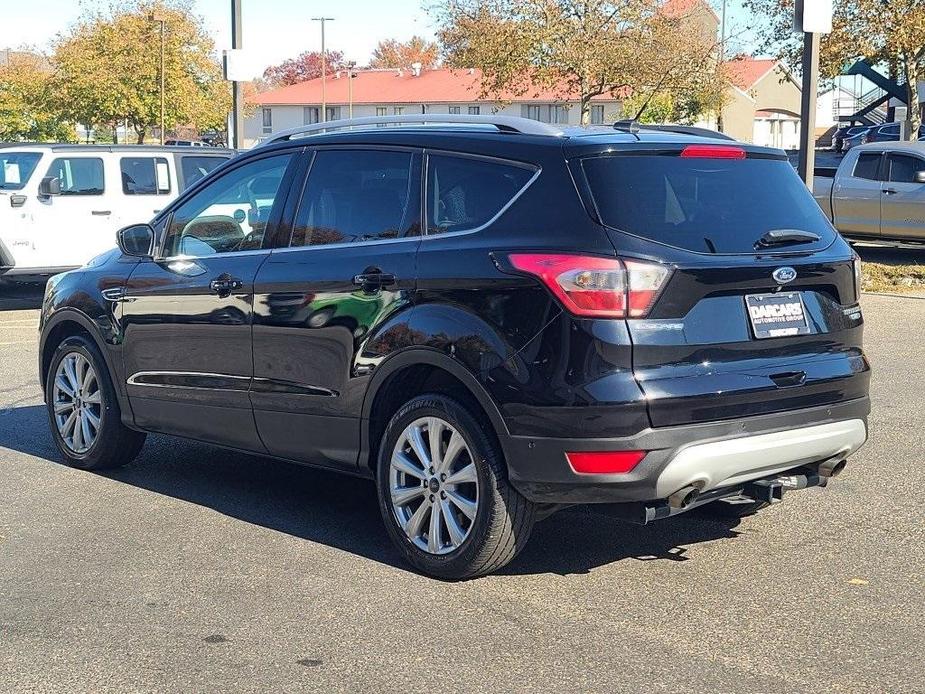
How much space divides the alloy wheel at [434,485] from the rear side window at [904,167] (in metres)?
16.2

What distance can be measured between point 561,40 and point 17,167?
811 inches

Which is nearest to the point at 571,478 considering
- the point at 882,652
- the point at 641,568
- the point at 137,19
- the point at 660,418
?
the point at 660,418

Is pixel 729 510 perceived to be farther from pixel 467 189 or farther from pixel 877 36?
pixel 877 36

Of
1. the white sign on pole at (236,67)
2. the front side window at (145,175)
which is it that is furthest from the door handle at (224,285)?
the white sign on pole at (236,67)

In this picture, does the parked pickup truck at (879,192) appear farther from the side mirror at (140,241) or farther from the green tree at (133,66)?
the green tree at (133,66)

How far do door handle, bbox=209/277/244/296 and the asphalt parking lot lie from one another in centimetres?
108

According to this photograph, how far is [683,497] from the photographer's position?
16.2ft

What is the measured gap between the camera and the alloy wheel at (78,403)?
23.9ft

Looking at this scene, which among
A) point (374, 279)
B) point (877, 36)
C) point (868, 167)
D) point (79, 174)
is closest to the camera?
point (374, 279)

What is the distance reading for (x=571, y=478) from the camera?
4.89 meters

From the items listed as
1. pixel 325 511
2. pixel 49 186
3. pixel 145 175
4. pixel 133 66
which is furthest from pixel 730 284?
pixel 133 66

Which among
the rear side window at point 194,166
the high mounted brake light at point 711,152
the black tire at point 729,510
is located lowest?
the black tire at point 729,510

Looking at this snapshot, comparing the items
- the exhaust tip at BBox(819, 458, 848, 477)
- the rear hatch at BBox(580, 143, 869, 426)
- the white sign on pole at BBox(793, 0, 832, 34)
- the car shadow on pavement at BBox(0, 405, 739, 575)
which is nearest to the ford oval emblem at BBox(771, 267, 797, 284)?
the rear hatch at BBox(580, 143, 869, 426)

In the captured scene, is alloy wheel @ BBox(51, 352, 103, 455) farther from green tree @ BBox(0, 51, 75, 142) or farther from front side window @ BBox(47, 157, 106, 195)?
green tree @ BBox(0, 51, 75, 142)
